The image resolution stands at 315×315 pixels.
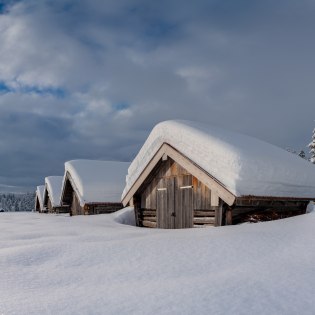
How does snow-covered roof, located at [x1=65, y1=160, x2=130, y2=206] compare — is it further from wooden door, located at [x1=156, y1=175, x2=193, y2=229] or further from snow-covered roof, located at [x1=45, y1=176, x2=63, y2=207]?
snow-covered roof, located at [x1=45, y1=176, x2=63, y2=207]

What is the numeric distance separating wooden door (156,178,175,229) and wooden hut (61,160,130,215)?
18.7 ft

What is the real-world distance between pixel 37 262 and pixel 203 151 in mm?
4590

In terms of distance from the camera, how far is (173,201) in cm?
1043

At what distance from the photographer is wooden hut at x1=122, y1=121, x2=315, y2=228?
24.4 ft

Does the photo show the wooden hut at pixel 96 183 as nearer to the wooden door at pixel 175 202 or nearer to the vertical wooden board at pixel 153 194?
the vertical wooden board at pixel 153 194

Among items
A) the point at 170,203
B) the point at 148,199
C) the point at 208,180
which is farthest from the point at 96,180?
the point at 208,180

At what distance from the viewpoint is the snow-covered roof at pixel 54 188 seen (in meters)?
25.1

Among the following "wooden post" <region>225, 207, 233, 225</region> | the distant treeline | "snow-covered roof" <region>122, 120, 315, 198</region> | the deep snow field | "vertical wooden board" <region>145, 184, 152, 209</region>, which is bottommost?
the distant treeline

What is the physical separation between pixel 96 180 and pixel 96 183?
274mm

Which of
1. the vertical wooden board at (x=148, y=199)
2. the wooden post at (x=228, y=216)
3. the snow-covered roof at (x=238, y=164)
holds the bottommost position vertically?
the wooden post at (x=228, y=216)

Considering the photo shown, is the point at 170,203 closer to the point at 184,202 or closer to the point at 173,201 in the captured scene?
the point at 173,201

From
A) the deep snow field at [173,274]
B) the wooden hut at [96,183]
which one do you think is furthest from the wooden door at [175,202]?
the wooden hut at [96,183]

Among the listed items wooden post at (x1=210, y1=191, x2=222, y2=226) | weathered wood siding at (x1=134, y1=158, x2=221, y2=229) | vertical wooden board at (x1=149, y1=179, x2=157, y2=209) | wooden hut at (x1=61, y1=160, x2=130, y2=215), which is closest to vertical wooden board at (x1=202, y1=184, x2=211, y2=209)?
weathered wood siding at (x1=134, y1=158, x2=221, y2=229)

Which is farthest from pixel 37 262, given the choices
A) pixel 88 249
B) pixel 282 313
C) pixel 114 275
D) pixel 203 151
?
pixel 203 151
